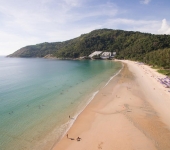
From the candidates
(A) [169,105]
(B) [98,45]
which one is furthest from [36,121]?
(B) [98,45]

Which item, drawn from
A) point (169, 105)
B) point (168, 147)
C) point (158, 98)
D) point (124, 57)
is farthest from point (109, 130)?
point (124, 57)

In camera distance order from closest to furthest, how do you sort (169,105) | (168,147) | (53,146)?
(168,147) → (53,146) → (169,105)

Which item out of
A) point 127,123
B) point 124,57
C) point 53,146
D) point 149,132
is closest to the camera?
point 53,146

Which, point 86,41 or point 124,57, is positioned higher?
point 86,41

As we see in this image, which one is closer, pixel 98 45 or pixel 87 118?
pixel 87 118

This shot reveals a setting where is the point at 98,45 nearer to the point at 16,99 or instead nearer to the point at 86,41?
the point at 86,41

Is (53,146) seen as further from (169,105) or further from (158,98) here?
(158,98)
